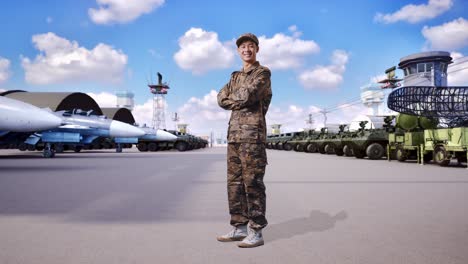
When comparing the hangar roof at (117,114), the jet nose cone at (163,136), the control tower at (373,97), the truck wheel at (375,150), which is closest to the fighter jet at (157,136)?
the jet nose cone at (163,136)

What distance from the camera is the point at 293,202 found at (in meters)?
5.39

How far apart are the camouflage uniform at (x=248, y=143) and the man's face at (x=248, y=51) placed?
83 millimetres

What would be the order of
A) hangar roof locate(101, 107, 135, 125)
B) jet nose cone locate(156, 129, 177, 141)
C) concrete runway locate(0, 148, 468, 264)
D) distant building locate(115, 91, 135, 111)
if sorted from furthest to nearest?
distant building locate(115, 91, 135, 111) < hangar roof locate(101, 107, 135, 125) < jet nose cone locate(156, 129, 177, 141) < concrete runway locate(0, 148, 468, 264)

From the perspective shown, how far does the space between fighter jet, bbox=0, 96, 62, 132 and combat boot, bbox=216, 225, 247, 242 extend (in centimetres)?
936

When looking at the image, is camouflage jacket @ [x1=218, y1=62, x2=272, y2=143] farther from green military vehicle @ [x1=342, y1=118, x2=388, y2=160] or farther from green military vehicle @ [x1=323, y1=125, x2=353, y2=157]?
green military vehicle @ [x1=323, y1=125, x2=353, y2=157]

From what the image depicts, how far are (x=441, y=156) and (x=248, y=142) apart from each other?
11.9 metres

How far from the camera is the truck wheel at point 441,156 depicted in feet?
40.8

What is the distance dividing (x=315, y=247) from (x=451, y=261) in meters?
1.03

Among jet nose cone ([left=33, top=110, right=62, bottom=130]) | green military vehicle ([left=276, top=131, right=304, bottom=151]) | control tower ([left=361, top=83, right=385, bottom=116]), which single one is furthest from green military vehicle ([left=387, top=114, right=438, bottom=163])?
control tower ([left=361, top=83, right=385, bottom=116])

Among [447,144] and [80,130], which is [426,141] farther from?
[80,130]

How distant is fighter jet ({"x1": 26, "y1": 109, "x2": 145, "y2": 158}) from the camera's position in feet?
55.4

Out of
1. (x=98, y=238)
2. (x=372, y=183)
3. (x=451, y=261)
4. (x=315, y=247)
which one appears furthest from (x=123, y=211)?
(x=372, y=183)

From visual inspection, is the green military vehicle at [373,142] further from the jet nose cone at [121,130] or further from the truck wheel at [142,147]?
the truck wheel at [142,147]

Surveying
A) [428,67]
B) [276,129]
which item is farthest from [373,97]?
[276,129]
